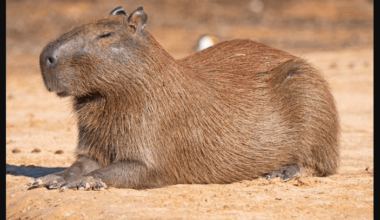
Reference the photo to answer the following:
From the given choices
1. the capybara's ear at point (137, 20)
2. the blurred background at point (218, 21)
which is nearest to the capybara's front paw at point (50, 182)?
the capybara's ear at point (137, 20)

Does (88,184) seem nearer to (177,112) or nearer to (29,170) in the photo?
(177,112)

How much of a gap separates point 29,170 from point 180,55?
1140 centimetres

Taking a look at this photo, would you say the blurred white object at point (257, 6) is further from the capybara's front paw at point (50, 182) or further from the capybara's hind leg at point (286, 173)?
the capybara's front paw at point (50, 182)

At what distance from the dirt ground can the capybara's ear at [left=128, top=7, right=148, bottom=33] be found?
906 mm

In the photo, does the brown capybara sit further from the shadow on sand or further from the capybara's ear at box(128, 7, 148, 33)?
the shadow on sand

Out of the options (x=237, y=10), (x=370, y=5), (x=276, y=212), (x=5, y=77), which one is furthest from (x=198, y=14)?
(x=276, y=212)

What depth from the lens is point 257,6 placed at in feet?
92.5

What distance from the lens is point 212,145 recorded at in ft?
21.6

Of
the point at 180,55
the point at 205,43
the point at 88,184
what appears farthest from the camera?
the point at 180,55

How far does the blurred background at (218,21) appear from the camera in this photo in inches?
851

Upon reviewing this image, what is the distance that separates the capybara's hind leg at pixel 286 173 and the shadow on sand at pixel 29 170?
85.3 inches

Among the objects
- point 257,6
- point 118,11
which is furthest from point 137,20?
point 257,6
